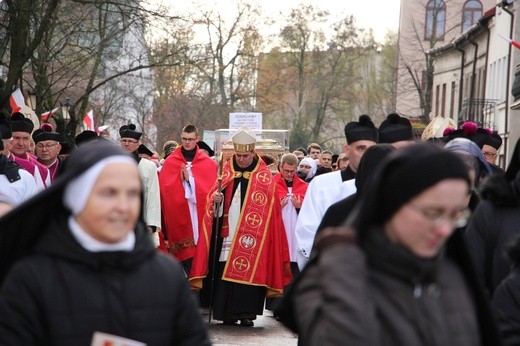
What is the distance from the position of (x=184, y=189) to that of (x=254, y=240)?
1612 millimetres

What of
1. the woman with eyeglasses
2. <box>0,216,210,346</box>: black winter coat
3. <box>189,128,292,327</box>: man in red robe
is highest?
the woman with eyeglasses

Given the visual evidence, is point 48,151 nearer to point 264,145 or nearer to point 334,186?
point 334,186

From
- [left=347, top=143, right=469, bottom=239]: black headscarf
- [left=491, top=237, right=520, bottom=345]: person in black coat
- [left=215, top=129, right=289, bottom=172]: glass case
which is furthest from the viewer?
[left=215, top=129, right=289, bottom=172]: glass case

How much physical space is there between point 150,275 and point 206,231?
10717 millimetres

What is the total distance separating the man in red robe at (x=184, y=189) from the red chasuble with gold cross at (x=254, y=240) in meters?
1.05

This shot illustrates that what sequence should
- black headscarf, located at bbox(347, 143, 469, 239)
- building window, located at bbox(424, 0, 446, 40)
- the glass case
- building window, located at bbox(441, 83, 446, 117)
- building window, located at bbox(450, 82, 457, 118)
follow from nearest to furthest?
black headscarf, located at bbox(347, 143, 469, 239)
the glass case
building window, located at bbox(450, 82, 457, 118)
building window, located at bbox(441, 83, 446, 117)
building window, located at bbox(424, 0, 446, 40)

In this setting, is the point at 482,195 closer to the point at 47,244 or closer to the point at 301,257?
the point at 47,244

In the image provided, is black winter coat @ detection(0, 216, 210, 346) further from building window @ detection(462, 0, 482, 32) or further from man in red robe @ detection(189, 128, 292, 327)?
building window @ detection(462, 0, 482, 32)

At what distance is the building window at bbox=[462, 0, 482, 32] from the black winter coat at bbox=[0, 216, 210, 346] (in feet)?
239

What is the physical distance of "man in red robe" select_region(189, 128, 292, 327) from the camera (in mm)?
15406

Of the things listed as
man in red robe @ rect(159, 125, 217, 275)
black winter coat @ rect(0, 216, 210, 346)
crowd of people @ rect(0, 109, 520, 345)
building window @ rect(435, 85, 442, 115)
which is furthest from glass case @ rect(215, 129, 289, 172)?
building window @ rect(435, 85, 442, 115)

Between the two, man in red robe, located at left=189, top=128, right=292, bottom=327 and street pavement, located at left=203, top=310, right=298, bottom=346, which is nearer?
street pavement, located at left=203, top=310, right=298, bottom=346

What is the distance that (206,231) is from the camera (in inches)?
610

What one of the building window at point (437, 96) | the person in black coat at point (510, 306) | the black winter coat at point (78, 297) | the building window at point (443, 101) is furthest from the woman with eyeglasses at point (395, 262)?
the building window at point (437, 96)
